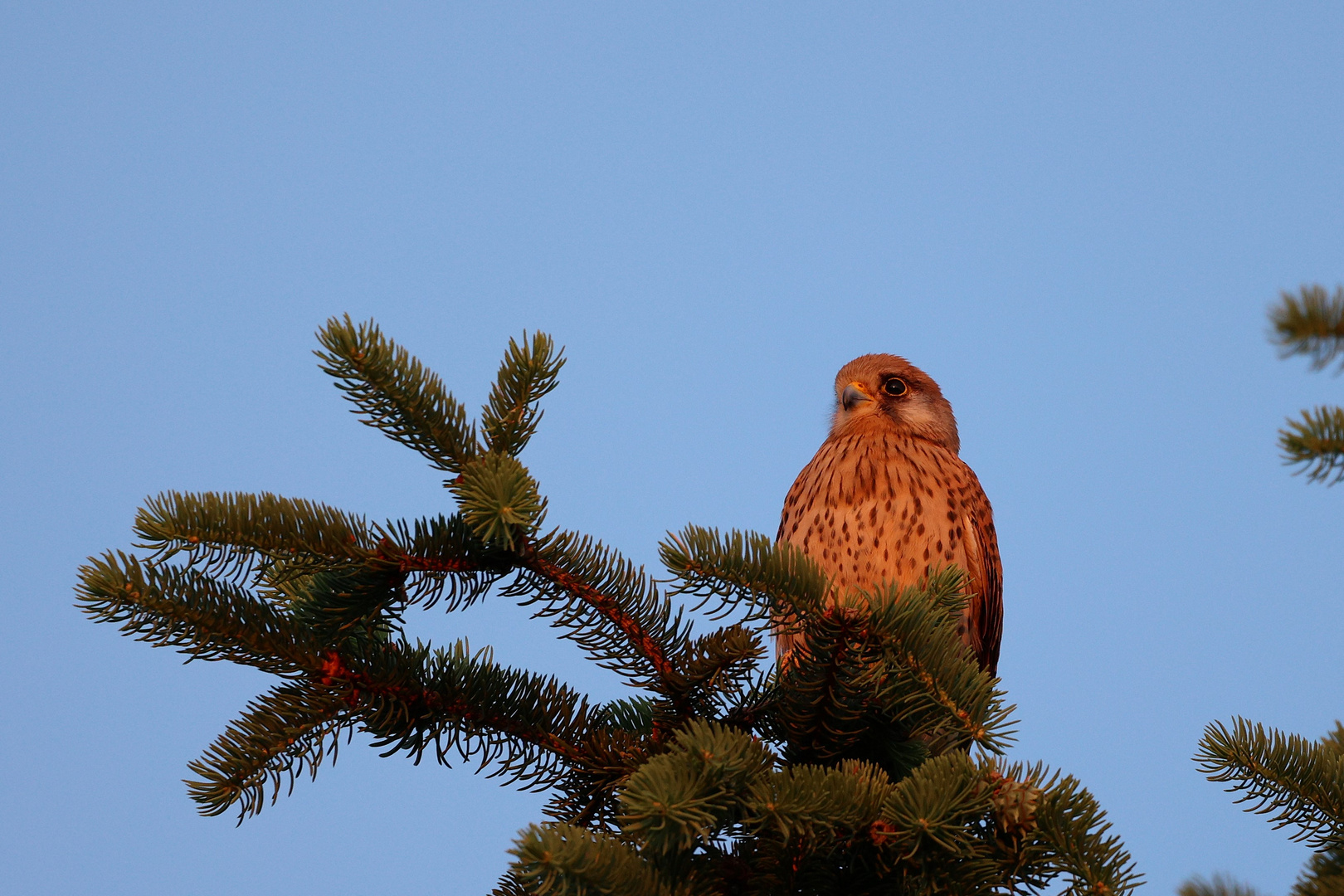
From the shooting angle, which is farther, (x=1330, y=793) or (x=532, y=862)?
(x=1330, y=793)

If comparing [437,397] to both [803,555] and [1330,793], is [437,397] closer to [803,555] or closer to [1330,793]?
[803,555]

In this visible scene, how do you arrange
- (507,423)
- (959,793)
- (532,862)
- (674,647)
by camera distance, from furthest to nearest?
(674,647)
(507,423)
(959,793)
(532,862)

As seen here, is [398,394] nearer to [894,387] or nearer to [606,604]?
[606,604]

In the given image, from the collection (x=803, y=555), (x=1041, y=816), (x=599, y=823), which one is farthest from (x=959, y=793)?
(x=599, y=823)

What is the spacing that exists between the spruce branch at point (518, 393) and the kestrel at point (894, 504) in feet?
8.04

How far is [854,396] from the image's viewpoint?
6473mm

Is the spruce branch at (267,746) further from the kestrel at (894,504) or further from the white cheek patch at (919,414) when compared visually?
the white cheek patch at (919,414)

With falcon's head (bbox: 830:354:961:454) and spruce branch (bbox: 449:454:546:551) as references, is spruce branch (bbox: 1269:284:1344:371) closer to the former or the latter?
spruce branch (bbox: 449:454:546:551)

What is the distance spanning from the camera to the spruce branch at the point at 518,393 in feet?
8.17

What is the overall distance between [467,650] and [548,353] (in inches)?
32.3

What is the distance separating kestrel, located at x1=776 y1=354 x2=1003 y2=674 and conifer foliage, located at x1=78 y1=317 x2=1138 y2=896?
2128mm

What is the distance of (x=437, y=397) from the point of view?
2482 mm

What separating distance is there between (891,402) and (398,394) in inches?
175

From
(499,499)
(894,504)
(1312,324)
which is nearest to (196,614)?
(499,499)
